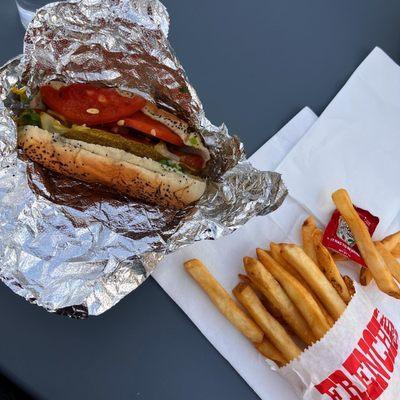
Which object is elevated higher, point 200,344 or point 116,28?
point 116,28

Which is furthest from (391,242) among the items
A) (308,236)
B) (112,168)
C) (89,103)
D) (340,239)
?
(89,103)

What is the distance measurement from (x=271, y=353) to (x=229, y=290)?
0.20m

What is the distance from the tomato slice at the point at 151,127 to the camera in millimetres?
1509

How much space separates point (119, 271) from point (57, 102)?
506 mm

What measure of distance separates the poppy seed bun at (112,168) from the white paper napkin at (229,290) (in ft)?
0.50

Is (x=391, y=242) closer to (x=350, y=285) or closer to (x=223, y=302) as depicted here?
(x=350, y=285)

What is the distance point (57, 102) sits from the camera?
1472 mm

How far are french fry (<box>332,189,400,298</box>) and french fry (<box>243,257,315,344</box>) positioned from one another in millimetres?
246

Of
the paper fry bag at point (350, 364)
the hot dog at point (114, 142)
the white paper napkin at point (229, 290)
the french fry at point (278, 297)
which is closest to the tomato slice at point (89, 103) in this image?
the hot dog at point (114, 142)

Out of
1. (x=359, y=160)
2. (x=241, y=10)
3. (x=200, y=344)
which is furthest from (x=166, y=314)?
(x=241, y=10)

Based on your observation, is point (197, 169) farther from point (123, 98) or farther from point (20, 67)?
point (20, 67)

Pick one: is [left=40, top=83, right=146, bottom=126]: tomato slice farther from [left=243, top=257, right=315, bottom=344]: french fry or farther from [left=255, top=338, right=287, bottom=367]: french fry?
[left=255, top=338, right=287, bottom=367]: french fry

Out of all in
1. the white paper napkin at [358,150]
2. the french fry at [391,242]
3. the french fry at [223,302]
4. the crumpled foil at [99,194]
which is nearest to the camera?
the crumpled foil at [99,194]

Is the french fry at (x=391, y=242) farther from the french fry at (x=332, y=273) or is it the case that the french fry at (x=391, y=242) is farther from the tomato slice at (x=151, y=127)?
the tomato slice at (x=151, y=127)
